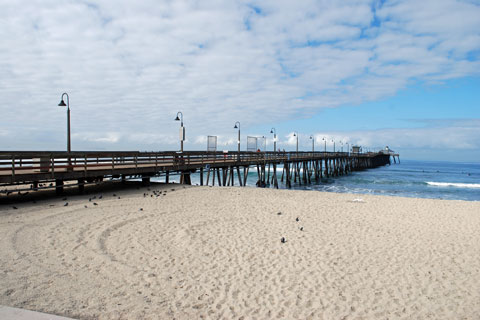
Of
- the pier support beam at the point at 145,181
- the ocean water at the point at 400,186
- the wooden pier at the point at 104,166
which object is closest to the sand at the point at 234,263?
the wooden pier at the point at 104,166

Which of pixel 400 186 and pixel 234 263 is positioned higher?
pixel 234 263

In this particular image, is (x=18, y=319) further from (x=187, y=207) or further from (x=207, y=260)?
(x=187, y=207)

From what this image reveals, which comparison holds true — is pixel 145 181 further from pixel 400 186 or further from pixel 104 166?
pixel 400 186

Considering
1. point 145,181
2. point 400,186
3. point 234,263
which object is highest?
point 145,181

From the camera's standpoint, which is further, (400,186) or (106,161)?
(400,186)

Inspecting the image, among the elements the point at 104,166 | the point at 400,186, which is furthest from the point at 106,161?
the point at 400,186

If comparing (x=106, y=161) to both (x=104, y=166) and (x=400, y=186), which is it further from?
(x=400, y=186)

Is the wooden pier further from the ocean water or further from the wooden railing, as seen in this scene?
the ocean water

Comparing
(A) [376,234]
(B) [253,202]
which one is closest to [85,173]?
(B) [253,202]

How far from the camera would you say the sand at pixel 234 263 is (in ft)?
14.7

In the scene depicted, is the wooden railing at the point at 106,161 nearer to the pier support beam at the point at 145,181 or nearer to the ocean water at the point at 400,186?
the pier support beam at the point at 145,181

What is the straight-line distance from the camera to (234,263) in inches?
243

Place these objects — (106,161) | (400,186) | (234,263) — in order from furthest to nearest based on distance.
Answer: (400,186) < (106,161) < (234,263)

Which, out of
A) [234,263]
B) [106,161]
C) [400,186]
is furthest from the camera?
[400,186]
